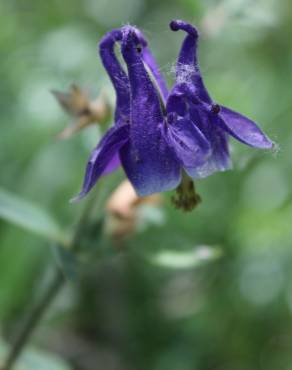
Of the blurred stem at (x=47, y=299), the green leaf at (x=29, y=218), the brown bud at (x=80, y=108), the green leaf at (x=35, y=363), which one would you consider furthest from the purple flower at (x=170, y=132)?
the green leaf at (x=35, y=363)

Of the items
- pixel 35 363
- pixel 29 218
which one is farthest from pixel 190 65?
pixel 35 363

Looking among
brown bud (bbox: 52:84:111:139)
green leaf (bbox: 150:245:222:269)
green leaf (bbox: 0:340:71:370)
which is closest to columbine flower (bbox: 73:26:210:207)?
brown bud (bbox: 52:84:111:139)

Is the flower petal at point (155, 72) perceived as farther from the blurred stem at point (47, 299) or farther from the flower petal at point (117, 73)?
the blurred stem at point (47, 299)

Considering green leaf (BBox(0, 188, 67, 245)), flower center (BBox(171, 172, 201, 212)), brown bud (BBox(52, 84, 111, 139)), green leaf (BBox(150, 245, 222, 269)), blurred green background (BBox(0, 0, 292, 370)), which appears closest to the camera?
flower center (BBox(171, 172, 201, 212))

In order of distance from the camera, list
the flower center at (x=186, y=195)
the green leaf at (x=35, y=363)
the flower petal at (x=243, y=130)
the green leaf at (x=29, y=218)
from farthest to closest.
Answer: the green leaf at (x=35, y=363)
the green leaf at (x=29, y=218)
the flower center at (x=186, y=195)
the flower petal at (x=243, y=130)

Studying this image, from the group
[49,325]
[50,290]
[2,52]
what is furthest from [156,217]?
[2,52]

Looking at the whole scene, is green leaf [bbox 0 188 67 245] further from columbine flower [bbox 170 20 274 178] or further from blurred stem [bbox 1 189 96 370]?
columbine flower [bbox 170 20 274 178]

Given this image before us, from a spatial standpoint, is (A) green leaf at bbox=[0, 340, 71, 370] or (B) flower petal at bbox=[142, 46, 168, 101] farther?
(A) green leaf at bbox=[0, 340, 71, 370]

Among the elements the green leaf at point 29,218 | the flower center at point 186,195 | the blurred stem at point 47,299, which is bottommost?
the blurred stem at point 47,299

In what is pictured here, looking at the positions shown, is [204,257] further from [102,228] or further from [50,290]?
[50,290]
